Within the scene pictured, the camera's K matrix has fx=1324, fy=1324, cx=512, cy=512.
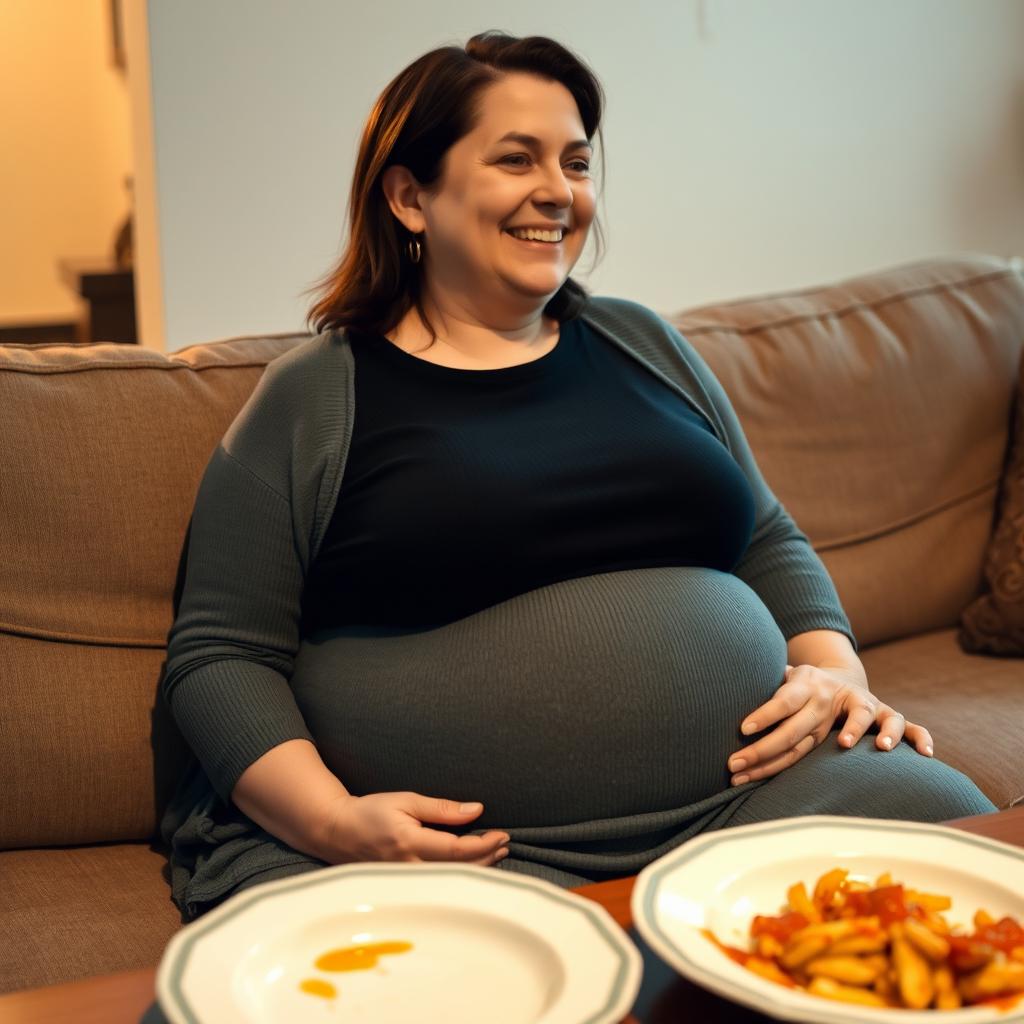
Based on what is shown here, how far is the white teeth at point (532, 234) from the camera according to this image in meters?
1.49

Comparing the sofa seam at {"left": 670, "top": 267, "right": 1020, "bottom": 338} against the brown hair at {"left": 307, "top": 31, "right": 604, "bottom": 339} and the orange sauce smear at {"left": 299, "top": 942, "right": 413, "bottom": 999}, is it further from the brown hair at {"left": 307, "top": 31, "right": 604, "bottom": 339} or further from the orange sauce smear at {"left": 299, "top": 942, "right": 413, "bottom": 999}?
the orange sauce smear at {"left": 299, "top": 942, "right": 413, "bottom": 999}

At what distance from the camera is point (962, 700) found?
5.74 feet

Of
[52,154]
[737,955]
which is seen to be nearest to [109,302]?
[52,154]

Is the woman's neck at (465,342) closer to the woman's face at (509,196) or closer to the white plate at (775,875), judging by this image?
the woman's face at (509,196)

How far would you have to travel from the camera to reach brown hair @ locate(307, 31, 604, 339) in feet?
4.84

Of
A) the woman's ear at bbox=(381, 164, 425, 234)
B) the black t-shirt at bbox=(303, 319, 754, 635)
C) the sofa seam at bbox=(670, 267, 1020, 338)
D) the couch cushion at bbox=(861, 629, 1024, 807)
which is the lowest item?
the couch cushion at bbox=(861, 629, 1024, 807)

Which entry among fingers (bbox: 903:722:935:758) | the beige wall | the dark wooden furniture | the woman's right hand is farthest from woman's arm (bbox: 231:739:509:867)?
the beige wall

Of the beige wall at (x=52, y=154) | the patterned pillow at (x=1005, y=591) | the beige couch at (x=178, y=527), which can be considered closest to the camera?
the beige couch at (x=178, y=527)

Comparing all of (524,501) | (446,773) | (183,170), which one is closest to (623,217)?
(183,170)

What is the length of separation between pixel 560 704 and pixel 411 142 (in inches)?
26.5

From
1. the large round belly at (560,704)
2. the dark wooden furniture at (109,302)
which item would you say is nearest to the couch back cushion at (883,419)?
the large round belly at (560,704)

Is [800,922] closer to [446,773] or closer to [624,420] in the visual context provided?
[446,773]

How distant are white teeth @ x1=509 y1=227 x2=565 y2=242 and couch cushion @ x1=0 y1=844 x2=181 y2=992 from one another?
0.79 meters

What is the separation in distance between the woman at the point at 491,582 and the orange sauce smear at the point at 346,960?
14.0 inches
